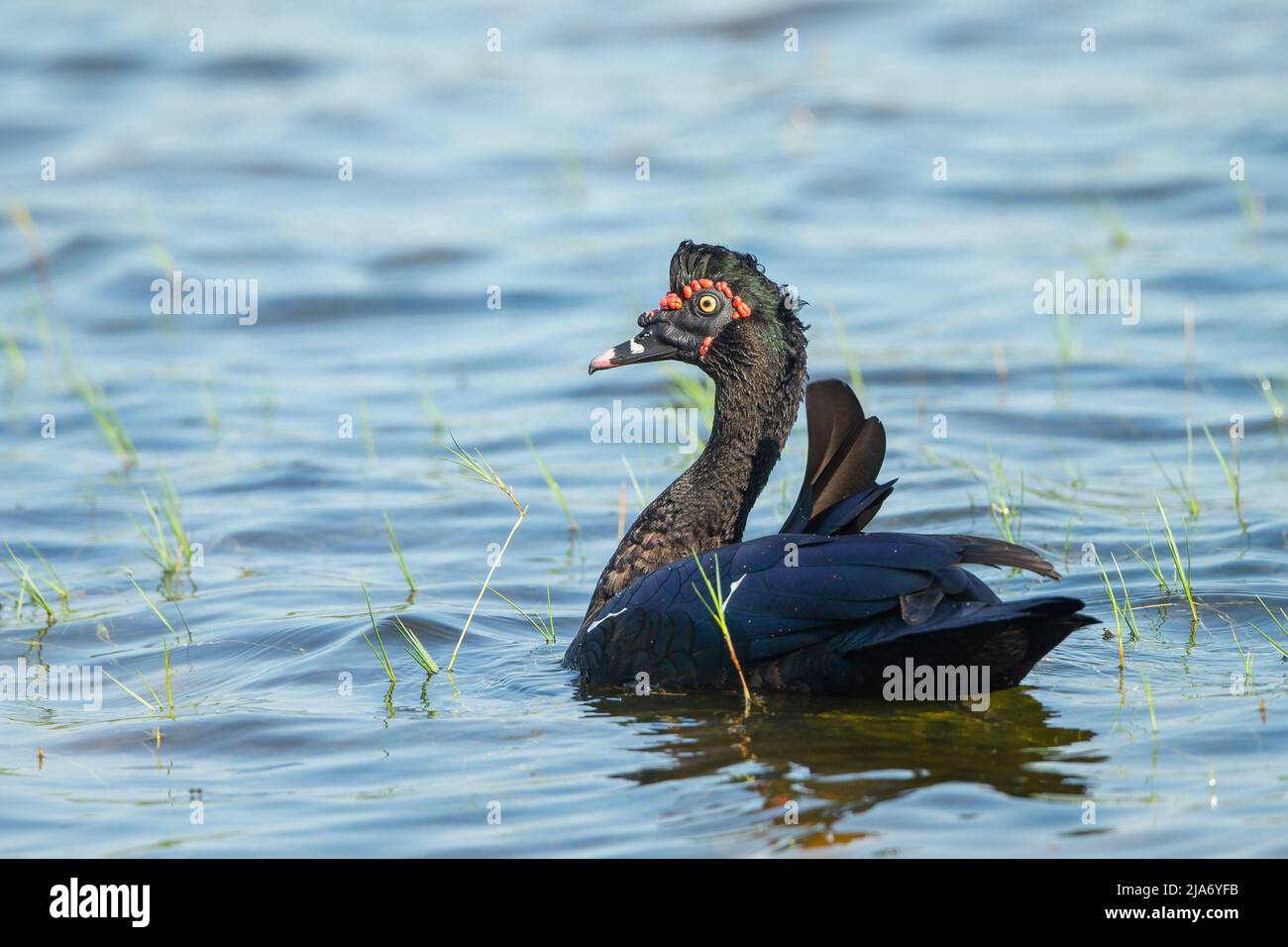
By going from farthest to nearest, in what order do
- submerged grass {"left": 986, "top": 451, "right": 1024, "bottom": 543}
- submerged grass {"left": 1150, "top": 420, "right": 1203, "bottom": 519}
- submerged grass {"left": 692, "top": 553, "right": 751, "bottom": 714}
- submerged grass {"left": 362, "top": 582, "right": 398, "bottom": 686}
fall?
submerged grass {"left": 1150, "top": 420, "right": 1203, "bottom": 519} < submerged grass {"left": 986, "top": 451, "right": 1024, "bottom": 543} < submerged grass {"left": 362, "top": 582, "right": 398, "bottom": 686} < submerged grass {"left": 692, "top": 553, "right": 751, "bottom": 714}

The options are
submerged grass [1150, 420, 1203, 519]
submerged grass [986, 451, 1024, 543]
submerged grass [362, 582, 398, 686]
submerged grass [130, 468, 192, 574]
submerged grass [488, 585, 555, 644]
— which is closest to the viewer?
submerged grass [362, 582, 398, 686]

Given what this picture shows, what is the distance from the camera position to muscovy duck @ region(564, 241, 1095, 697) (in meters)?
5.04

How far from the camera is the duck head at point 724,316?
6332mm

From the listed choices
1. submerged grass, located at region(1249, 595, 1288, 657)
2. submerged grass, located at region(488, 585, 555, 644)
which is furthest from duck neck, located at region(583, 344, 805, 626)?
submerged grass, located at region(1249, 595, 1288, 657)

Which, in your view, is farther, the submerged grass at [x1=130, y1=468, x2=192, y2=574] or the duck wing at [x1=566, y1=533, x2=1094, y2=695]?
the submerged grass at [x1=130, y1=468, x2=192, y2=574]

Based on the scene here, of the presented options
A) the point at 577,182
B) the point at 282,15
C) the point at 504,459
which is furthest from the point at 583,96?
the point at 504,459

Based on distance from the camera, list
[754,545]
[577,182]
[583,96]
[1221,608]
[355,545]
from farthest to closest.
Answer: [583,96] → [577,182] → [355,545] → [1221,608] → [754,545]

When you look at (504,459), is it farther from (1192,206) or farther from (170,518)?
(1192,206)

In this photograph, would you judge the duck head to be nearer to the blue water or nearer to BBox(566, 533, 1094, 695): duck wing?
BBox(566, 533, 1094, 695): duck wing

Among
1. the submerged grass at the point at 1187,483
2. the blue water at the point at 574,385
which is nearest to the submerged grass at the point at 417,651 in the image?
the blue water at the point at 574,385

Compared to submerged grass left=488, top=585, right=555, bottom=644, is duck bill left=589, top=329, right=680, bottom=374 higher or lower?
higher

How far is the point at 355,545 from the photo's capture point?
834cm

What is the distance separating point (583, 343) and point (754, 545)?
6255mm

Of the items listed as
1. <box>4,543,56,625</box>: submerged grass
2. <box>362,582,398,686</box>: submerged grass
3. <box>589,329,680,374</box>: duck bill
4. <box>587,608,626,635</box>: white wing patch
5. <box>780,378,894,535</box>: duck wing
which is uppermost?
<box>589,329,680,374</box>: duck bill
